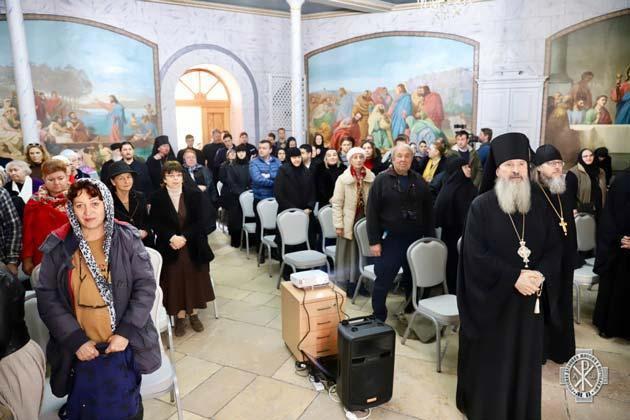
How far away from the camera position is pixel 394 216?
14.0 ft

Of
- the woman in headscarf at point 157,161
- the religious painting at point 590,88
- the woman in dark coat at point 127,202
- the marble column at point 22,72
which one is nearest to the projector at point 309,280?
the woman in dark coat at point 127,202

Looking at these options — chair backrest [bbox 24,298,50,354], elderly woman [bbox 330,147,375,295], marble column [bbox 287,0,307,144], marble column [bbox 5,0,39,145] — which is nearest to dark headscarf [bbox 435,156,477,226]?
elderly woman [bbox 330,147,375,295]

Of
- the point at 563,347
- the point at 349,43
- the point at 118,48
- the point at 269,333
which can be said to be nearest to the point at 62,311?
the point at 269,333

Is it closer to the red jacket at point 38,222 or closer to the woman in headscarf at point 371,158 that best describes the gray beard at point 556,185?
the woman in headscarf at point 371,158

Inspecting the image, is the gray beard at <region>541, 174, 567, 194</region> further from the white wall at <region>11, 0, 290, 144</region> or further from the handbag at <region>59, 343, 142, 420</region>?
the white wall at <region>11, 0, 290, 144</region>

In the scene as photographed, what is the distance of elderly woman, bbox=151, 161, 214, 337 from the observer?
424cm

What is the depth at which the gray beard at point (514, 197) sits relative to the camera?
9.25 feet

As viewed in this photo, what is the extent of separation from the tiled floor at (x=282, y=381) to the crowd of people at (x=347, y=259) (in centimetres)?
25

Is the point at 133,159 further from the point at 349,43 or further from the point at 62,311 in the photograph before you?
the point at 349,43

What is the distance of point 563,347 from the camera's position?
12.5ft

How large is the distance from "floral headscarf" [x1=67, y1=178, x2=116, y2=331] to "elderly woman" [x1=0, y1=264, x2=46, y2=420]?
0.34 meters

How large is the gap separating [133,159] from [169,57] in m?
4.92

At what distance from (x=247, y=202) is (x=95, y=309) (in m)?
4.65

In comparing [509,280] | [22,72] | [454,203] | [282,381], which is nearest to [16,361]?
[282,381]
